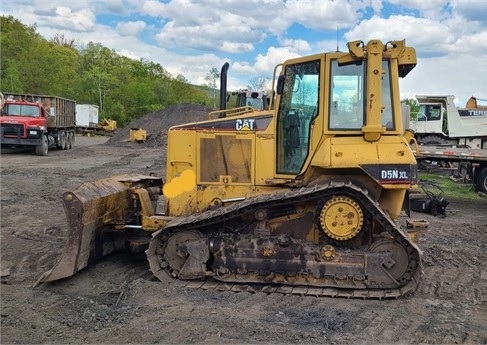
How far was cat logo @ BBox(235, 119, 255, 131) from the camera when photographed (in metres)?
6.91

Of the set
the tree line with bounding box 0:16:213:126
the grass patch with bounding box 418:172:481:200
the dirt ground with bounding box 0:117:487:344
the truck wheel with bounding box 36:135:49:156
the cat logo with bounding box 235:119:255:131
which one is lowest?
the dirt ground with bounding box 0:117:487:344

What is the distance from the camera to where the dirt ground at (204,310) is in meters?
4.92

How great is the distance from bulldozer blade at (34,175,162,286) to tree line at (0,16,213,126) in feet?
141

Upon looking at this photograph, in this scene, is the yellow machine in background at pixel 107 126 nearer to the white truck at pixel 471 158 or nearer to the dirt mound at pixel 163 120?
the dirt mound at pixel 163 120

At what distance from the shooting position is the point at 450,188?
55.0 ft

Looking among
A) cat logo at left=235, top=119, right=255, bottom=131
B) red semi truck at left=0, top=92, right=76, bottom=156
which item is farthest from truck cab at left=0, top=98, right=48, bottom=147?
cat logo at left=235, top=119, right=255, bottom=131

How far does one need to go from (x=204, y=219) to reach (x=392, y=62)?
9.30ft

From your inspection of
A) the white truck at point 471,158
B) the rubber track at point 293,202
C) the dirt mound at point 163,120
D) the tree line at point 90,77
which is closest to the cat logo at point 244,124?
the rubber track at point 293,202

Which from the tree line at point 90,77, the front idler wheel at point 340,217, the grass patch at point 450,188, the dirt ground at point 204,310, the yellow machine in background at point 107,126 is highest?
the tree line at point 90,77

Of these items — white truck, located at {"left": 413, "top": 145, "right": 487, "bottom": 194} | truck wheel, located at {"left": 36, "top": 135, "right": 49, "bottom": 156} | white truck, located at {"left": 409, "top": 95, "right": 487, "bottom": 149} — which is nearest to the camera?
white truck, located at {"left": 413, "top": 145, "right": 487, "bottom": 194}

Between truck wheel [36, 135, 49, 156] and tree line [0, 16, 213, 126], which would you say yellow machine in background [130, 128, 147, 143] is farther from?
tree line [0, 16, 213, 126]

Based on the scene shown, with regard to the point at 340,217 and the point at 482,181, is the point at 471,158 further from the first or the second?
the point at 340,217

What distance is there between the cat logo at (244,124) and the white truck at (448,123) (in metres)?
17.7

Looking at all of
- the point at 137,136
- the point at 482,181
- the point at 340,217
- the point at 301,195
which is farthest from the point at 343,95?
the point at 137,136
